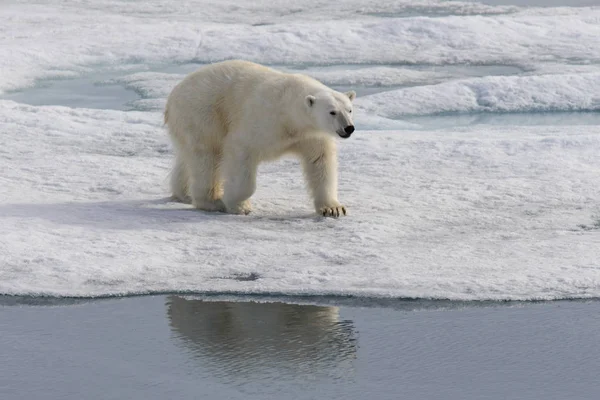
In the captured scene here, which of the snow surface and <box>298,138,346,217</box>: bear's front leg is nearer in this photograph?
the snow surface

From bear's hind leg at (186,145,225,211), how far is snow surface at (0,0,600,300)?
4.8 inches

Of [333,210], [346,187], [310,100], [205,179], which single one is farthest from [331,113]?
[346,187]

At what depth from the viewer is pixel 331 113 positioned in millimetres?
5594

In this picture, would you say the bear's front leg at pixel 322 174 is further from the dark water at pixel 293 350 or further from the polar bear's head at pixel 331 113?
the dark water at pixel 293 350

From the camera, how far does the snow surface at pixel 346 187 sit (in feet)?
15.6

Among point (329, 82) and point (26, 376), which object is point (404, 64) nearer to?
point (329, 82)

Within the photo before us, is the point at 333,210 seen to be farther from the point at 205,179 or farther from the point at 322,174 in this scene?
the point at 205,179

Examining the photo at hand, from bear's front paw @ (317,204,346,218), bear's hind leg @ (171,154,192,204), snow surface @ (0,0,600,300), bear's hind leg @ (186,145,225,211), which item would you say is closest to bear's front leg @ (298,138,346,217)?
bear's front paw @ (317,204,346,218)

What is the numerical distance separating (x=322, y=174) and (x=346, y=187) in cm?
73

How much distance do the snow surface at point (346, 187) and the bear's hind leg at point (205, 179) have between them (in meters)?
0.12

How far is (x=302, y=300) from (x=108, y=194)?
248 cm

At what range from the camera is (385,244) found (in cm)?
534

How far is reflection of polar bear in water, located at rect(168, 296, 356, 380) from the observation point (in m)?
3.70

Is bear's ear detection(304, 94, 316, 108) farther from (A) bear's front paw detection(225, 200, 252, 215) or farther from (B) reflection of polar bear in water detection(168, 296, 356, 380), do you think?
(B) reflection of polar bear in water detection(168, 296, 356, 380)
